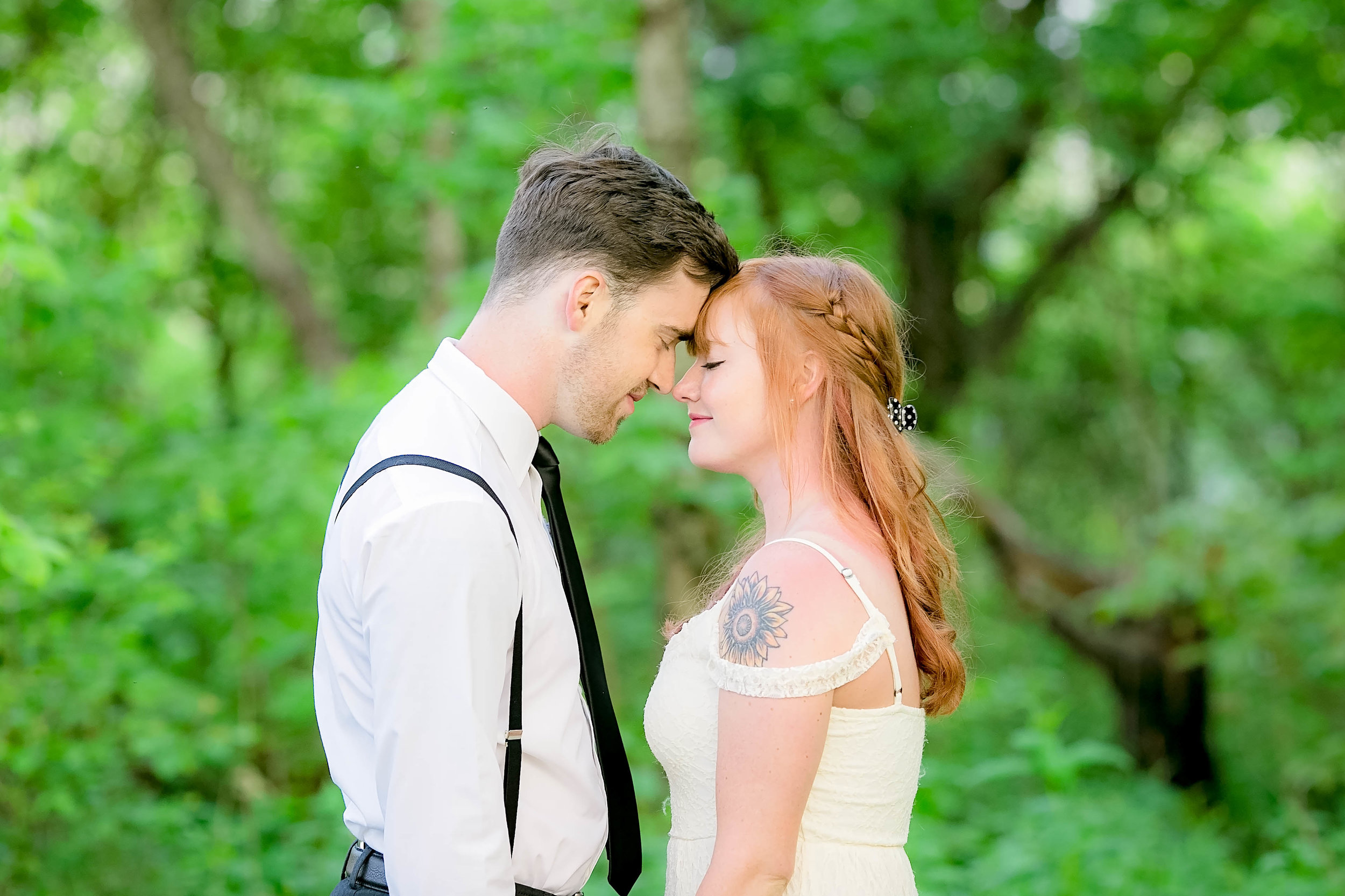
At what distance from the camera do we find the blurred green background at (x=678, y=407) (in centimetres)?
437

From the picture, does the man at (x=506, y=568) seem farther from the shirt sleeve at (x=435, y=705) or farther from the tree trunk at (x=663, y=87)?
the tree trunk at (x=663, y=87)

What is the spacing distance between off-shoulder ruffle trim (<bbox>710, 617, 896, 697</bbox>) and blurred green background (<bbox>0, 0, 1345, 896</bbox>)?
2.12 ft

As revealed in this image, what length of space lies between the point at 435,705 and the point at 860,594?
0.76 meters

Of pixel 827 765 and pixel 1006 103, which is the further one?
pixel 1006 103

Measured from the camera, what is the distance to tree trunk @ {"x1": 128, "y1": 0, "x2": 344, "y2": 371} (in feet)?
26.7

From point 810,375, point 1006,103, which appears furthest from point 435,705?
point 1006,103

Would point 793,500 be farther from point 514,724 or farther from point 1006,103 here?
point 1006,103

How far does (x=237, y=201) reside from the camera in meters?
8.27

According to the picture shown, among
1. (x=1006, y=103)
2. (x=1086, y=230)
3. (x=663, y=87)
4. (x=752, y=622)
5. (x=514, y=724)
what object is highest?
(x=1006, y=103)

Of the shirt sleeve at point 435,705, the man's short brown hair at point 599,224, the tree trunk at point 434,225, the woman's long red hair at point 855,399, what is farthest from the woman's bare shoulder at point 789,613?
the tree trunk at point 434,225

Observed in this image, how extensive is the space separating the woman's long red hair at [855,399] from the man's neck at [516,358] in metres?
0.38

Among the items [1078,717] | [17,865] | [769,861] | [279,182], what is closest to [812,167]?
[1078,717]

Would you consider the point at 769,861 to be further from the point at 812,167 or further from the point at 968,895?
the point at 812,167

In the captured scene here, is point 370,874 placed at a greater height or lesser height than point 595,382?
lesser
